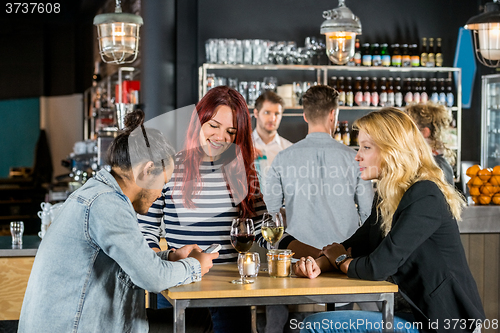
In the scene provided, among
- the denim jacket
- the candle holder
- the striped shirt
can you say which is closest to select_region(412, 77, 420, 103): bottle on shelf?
the striped shirt

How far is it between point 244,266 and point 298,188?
1.35 meters

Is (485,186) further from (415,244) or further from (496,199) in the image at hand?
(415,244)

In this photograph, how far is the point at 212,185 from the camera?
2307 mm

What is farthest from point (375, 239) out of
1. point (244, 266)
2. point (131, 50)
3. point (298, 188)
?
point (131, 50)

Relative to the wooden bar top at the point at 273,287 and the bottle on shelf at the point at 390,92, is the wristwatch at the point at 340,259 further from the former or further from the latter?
the bottle on shelf at the point at 390,92

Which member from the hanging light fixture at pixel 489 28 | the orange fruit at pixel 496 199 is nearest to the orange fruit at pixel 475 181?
the orange fruit at pixel 496 199

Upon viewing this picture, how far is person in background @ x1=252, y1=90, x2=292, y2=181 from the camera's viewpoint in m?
4.75

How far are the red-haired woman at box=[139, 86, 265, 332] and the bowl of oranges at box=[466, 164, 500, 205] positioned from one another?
2037mm

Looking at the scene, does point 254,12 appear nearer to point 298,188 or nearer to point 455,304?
point 298,188

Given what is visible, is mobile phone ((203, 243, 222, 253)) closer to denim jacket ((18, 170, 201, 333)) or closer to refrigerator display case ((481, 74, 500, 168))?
denim jacket ((18, 170, 201, 333))

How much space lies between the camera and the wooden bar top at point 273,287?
1766 mm

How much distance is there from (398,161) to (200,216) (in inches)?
31.5

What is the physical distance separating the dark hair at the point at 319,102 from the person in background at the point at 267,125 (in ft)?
4.06

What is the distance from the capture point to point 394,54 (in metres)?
6.14
